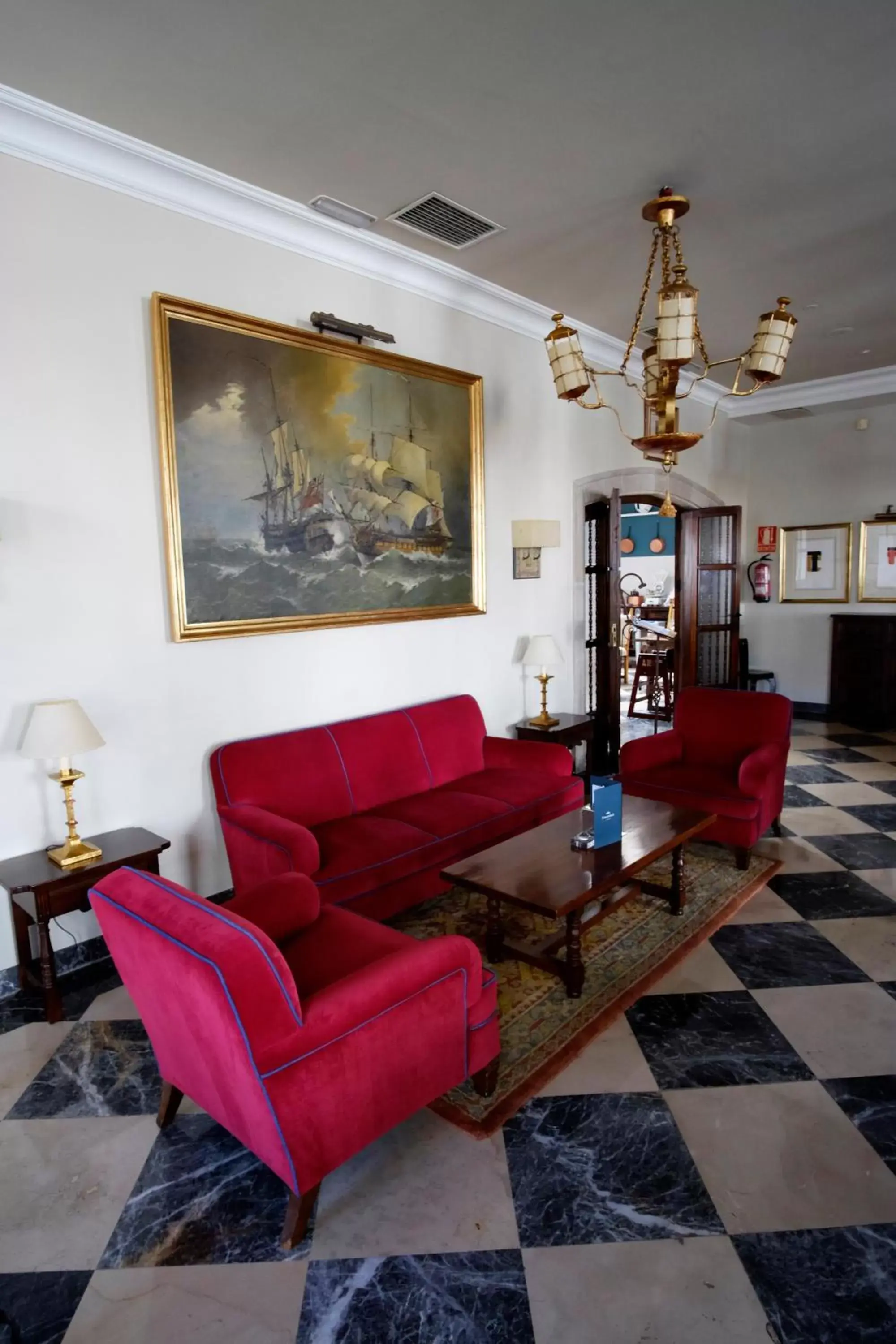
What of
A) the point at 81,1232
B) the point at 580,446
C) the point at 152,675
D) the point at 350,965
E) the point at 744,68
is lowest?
the point at 81,1232

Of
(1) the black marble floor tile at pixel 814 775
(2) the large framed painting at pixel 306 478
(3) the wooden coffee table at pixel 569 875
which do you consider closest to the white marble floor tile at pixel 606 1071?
(3) the wooden coffee table at pixel 569 875

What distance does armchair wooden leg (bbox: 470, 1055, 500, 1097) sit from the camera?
2.36 meters

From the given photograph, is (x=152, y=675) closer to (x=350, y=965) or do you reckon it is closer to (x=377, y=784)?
(x=377, y=784)

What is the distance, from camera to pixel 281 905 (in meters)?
2.49

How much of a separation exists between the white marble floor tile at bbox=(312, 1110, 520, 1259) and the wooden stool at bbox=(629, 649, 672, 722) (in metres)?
6.18

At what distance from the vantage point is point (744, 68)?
2.65m

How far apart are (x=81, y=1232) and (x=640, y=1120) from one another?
1.55m

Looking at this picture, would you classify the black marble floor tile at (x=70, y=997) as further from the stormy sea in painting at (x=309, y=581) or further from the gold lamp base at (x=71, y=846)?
the stormy sea in painting at (x=309, y=581)

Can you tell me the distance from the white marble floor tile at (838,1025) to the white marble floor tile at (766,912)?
1.83 ft

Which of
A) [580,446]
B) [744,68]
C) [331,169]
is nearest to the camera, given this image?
[744,68]

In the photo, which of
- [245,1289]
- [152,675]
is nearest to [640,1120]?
[245,1289]

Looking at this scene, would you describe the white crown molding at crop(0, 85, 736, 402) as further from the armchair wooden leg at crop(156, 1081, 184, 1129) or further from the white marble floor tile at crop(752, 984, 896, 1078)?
the white marble floor tile at crop(752, 984, 896, 1078)

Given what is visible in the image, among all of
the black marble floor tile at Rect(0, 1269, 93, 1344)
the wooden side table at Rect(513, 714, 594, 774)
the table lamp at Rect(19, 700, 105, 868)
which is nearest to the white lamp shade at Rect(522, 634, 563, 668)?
the wooden side table at Rect(513, 714, 594, 774)

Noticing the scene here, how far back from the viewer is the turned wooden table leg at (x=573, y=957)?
2.86 meters
